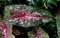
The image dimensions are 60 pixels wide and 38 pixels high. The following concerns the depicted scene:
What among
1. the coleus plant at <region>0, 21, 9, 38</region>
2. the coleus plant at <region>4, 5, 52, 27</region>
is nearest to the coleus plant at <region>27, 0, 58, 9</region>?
the coleus plant at <region>4, 5, 52, 27</region>

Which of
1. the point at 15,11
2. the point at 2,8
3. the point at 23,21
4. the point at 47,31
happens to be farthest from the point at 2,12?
the point at 47,31

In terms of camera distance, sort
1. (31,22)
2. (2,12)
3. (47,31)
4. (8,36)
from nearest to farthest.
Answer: (31,22), (8,36), (47,31), (2,12)

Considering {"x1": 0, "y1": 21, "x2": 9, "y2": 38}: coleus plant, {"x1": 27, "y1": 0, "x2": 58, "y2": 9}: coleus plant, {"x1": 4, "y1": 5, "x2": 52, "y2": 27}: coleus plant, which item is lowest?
{"x1": 0, "y1": 21, "x2": 9, "y2": 38}: coleus plant

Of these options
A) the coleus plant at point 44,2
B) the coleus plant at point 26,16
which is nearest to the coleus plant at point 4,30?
the coleus plant at point 26,16

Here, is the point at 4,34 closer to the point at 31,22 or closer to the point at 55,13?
the point at 31,22

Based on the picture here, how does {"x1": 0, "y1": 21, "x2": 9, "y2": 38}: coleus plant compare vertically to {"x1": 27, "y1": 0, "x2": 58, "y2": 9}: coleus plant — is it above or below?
below

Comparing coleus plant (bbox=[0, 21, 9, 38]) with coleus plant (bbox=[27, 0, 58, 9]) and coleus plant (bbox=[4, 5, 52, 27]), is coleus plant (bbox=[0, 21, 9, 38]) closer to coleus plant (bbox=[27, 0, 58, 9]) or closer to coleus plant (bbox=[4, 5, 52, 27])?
coleus plant (bbox=[4, 5, 52, 27])

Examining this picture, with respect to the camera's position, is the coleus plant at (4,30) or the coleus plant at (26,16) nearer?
the coleus plant at (26,16)

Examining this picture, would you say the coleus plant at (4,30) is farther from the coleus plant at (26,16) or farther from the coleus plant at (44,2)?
the coleus plant at (44,2)
